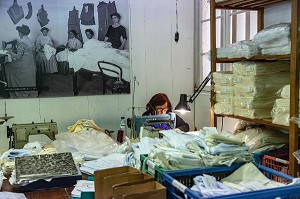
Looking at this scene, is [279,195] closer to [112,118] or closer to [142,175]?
[142,175]

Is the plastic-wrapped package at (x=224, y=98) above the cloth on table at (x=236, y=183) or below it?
above

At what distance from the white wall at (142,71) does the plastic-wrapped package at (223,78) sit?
148 cm

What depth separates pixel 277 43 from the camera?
2.50 metres

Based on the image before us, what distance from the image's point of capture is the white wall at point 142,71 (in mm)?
4090

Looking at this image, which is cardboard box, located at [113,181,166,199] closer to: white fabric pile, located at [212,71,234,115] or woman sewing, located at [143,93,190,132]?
white fabric pile, located at [212,71,234,115]

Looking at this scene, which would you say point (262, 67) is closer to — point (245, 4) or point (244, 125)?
point (244, 125)

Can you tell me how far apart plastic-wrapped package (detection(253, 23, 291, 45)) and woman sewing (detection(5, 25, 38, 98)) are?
244 cm

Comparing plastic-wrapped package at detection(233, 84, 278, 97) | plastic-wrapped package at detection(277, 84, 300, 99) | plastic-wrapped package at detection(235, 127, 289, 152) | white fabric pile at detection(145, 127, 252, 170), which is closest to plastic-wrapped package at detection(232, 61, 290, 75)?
plastic-wrapped package at detection(233, 84, 278, 97)

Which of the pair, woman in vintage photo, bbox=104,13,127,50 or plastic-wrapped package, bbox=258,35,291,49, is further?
woman in vintage photo, bbox=104,13,127,50

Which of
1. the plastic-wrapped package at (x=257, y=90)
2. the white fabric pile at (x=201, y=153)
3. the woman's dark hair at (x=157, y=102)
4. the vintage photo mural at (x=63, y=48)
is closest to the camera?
the white fabric pile at (x=201, y=153)

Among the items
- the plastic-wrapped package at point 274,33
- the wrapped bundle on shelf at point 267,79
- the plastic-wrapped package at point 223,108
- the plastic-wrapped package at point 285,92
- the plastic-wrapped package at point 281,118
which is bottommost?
the plastic-wrapped package at point 281,118

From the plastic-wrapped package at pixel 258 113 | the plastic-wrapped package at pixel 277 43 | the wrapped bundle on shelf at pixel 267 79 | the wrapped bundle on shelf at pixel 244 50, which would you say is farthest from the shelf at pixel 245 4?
the plastic-wrapped package at pixel 258 113

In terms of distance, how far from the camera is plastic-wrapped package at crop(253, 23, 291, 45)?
2410mm

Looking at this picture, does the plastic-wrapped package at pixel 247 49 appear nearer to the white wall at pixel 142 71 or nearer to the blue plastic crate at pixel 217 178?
the blue plastic crate at pixel 217 178
